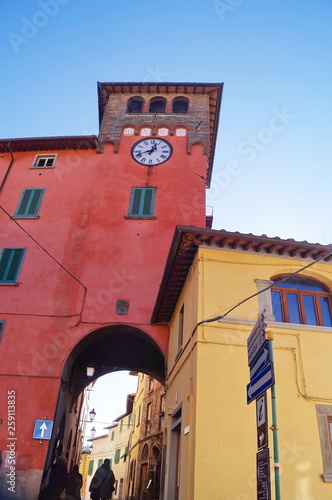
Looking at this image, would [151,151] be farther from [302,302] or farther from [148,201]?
[302,302]

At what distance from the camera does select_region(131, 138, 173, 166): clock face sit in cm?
1652

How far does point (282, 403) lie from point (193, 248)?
3.83 metres

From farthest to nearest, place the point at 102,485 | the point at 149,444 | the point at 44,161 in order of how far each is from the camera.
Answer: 1. the point at 149,444
2. the point at 44,161
3. the point at 102,485

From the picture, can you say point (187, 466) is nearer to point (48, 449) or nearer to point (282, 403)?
point (282, 403)

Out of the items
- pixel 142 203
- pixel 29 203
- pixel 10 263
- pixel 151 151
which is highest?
pixel 151 151

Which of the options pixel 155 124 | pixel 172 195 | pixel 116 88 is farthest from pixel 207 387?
pixel 116 88

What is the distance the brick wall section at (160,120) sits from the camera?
17344 millimetres

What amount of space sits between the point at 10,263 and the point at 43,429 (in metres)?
5.81

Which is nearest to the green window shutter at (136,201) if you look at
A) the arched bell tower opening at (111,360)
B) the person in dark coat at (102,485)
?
the arched bell tower opening at (111,360)

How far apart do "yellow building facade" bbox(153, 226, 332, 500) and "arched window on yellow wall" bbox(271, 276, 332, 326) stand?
2cm

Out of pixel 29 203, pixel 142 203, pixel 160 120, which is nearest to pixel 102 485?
pixel 142 203

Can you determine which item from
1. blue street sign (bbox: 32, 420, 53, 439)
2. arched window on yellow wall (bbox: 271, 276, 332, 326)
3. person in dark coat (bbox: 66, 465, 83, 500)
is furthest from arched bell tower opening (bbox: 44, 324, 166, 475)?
arched window on yellow wall (bbox: 271, 276, 332, 326)

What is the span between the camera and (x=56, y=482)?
10.0 m

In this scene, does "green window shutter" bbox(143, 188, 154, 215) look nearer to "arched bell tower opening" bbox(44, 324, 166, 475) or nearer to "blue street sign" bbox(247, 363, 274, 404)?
"arched bell tower opening" bbox(44, 324, 166, 475)
